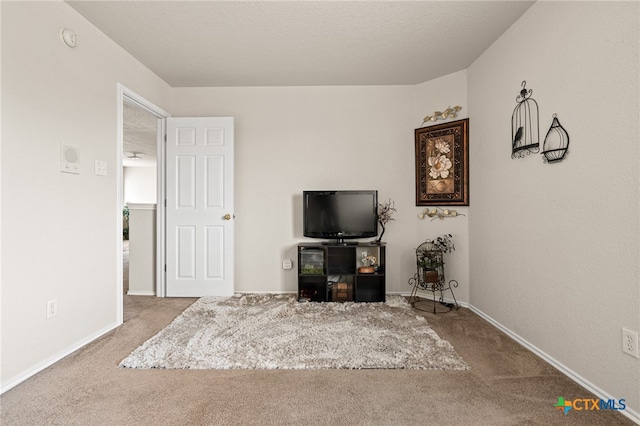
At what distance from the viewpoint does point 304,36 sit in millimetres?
2471

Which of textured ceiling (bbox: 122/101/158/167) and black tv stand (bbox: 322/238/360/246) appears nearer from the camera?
black tv stand (bbox: 322/238/360/246)

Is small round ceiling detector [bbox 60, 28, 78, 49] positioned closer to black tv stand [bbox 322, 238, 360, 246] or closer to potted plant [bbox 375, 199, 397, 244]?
black tv stand [bbox 322, 238, 360, 246]

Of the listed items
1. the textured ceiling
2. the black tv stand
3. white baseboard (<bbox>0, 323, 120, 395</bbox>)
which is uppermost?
the textured ceiling

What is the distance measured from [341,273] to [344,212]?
26.7 inches

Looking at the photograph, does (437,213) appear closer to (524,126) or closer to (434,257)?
(434,257)

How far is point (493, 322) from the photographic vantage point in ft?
8.34

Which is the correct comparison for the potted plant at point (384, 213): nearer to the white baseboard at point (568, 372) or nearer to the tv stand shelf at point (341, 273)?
the tv stand shelf at point (341, 273)

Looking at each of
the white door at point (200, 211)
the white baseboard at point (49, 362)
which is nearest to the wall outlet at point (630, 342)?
the white door at point (200, 211)

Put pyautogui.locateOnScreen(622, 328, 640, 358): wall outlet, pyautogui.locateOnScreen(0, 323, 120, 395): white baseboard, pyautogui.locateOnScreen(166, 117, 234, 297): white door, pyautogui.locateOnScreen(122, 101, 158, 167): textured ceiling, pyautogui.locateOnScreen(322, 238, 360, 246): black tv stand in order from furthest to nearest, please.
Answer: pyautogui.locateOnScreen(122, 101, 158, 167): textured ceiling < pyautogui.locateOnScreen(166, 117, 234, 297): white door < pyautogui.locateOnScreen(322, 238, 360, 246): black tv stand < pyautogui.locateOnScreen(0, 323, 120, 395): white baseboard < pyautogui.locateOnScreen(622, 328, 640, 358): wall outlet

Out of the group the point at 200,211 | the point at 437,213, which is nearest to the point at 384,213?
the point at 437,213

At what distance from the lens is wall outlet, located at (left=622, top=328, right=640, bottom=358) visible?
1.38 m

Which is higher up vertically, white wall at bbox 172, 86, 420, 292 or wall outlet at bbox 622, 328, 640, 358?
white wall at bbox 172, 86, 420, 292

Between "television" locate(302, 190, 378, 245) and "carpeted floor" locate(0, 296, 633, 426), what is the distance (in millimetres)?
1617

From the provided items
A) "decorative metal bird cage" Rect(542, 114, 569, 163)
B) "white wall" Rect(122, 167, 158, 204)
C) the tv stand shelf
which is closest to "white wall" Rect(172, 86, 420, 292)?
the tv stand shelf
